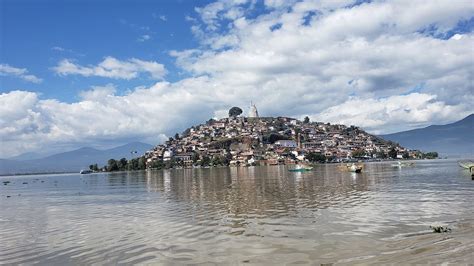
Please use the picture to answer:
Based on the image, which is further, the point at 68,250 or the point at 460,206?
the point at 460,206

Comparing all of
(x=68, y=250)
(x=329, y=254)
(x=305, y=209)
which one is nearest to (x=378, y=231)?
(x=329, y=254)

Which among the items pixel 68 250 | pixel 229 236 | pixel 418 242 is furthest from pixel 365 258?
pixel 68 250

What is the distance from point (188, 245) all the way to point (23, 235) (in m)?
13.6

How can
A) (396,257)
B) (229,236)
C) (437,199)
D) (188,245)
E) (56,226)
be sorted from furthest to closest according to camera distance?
(437,199) < (56,226) < (229,236) < (188,245) < (396,257)

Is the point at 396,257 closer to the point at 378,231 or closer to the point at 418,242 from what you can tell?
the point at 418,242

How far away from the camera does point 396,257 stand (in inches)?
637

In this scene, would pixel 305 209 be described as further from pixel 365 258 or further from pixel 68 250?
pixel 68 250

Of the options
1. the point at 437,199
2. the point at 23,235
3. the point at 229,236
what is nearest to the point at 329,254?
the point at 229,236

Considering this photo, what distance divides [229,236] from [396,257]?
938 centimetres

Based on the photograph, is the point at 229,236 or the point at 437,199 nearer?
the point at 229,236

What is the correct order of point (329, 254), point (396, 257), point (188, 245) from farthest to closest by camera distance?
point (188, 245) < point (329, 254) < point (396, 257)

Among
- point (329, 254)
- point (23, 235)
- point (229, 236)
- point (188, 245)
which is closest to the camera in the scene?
point (329, 254)

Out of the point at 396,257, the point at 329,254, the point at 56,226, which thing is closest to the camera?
the point at 396,257

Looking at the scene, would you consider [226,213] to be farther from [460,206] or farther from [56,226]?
[460,206]
